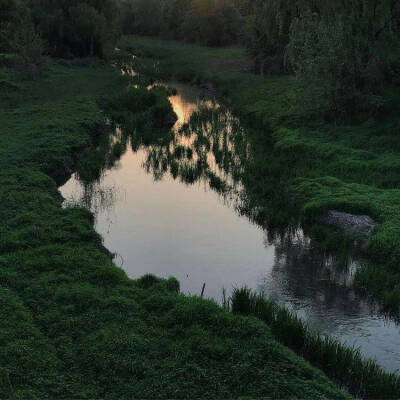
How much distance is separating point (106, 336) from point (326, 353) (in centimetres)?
454

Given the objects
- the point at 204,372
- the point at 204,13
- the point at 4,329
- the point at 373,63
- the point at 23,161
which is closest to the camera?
the point at 204,372

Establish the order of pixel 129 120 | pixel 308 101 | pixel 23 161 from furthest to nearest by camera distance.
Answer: pixel 129 120
pixel 308 101
pixel 23 161

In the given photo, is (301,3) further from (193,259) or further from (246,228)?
(193,259)

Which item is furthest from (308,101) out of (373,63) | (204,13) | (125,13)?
(125,13)

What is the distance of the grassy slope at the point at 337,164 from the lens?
51.5 feet

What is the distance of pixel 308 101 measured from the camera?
30.7 metres

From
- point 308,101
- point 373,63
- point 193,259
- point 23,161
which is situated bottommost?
point 193,259

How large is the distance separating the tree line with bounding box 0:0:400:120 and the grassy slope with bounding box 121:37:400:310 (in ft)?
5.85

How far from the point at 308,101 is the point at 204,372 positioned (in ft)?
77.9

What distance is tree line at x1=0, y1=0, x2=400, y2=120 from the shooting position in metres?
28.6

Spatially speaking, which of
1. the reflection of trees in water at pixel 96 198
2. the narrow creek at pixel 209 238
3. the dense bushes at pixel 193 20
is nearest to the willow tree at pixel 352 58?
the narrow creek at pixel 209 238

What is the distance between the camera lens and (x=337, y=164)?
23.5 m

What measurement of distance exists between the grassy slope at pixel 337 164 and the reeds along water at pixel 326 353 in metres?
3.23

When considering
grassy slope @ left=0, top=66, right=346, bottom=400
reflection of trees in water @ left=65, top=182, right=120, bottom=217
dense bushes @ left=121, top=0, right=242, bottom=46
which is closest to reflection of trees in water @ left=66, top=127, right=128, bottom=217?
reflection of trees in water @ left=65, top=182, right=120, bottom=217
